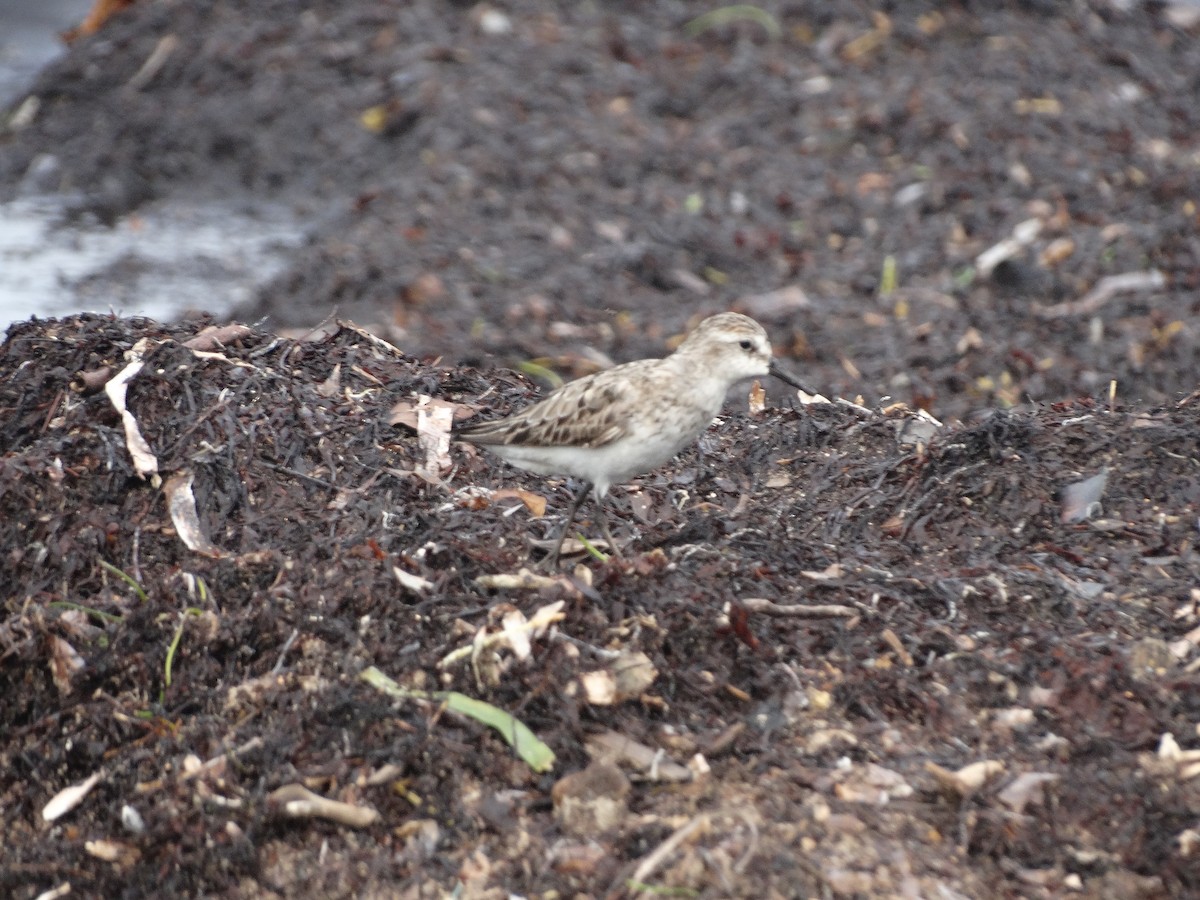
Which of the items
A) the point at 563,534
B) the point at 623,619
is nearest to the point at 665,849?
the point at 623,619

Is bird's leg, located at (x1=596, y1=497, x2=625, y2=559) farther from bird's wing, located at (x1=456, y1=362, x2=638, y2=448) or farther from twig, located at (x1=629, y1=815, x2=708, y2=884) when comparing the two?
twig, located at (x1=629, y1=815, x2=708, y2=884)

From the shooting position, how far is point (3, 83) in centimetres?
1401

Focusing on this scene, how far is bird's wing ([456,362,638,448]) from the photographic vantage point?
5.45m

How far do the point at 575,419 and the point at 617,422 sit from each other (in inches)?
6.4

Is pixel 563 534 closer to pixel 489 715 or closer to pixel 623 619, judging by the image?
pixel 623 619

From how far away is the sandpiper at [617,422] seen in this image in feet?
17.8

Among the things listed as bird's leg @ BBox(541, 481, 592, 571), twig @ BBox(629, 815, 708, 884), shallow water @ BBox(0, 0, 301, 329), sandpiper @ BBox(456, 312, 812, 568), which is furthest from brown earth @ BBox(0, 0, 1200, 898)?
shallow water @ BBox(0, 0, 301, 329)

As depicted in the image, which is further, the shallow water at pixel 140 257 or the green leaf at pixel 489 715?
the shallow water at pixel 140 257

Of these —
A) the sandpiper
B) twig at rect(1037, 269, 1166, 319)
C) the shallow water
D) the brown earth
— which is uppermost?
the sandpiper

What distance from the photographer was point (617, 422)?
5.44 m

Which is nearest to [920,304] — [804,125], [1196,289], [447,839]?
[1196,289]

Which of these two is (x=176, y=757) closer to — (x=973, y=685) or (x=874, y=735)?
(x=874, y=735)

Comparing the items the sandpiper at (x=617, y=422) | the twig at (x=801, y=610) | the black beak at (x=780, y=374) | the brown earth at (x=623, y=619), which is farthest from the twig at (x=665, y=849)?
the black beak at (x=780, y=374)

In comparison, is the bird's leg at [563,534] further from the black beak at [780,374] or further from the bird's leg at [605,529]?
the black beak at [780,374]
